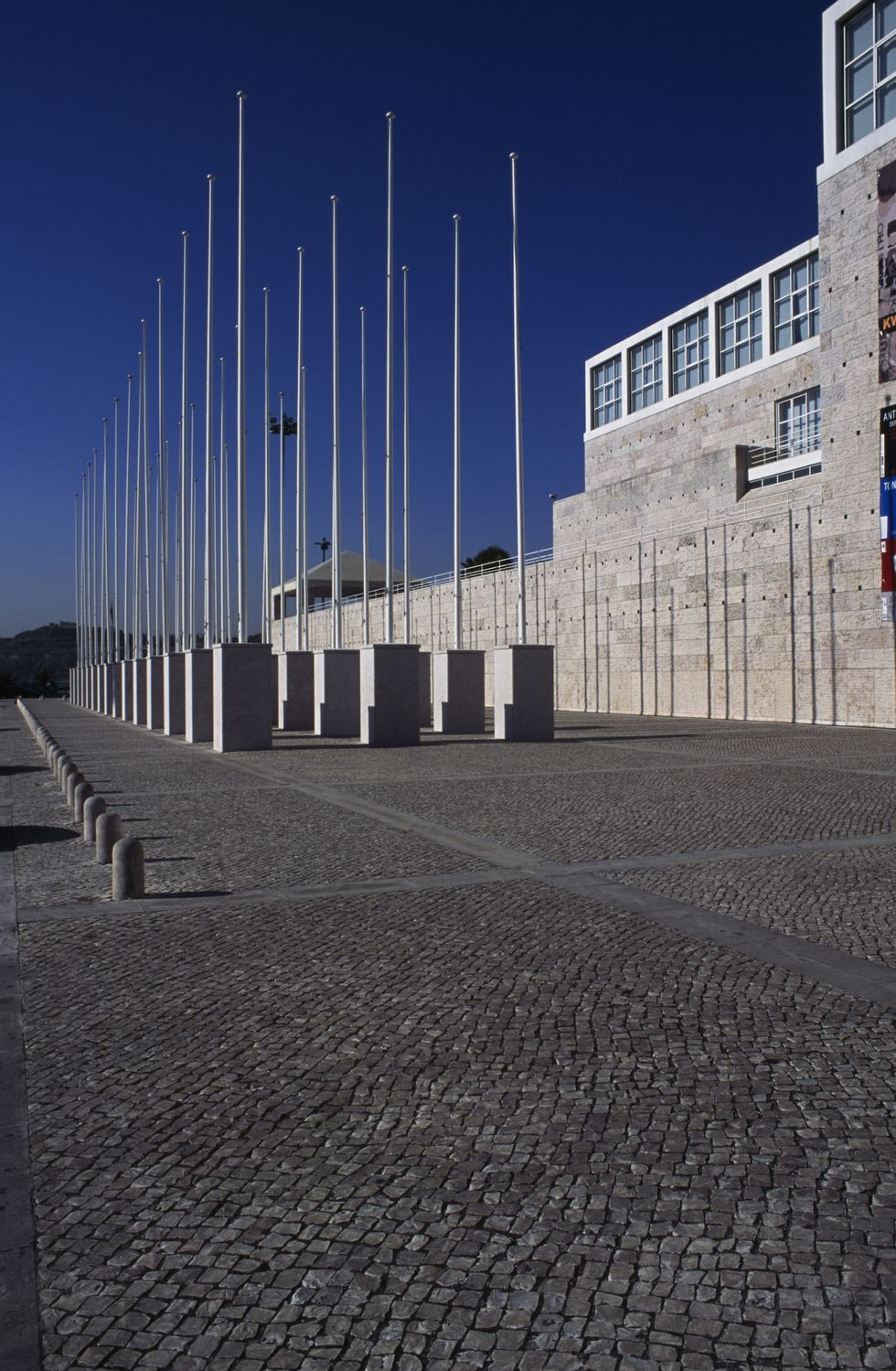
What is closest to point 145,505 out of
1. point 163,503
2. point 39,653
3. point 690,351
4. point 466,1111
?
point 163,503

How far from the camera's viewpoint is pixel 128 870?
878cm

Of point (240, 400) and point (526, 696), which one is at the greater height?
point (240, 400)

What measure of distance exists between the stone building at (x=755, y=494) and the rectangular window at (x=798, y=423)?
10cm

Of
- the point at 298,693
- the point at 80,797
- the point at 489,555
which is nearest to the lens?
the point at 80,797

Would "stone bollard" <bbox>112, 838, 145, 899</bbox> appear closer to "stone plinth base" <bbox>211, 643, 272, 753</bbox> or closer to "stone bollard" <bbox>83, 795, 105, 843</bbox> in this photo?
"stone bollard" <bbox>83, 795, 105, 843</bbox>

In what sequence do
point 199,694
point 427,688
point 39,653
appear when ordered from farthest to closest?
1. point 39,653
2. point 427,688
3. point 199,694

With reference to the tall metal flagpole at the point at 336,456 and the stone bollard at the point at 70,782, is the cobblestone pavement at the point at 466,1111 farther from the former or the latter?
the tall metal flagpole at the point at 336,456

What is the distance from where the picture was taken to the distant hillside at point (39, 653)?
504ft

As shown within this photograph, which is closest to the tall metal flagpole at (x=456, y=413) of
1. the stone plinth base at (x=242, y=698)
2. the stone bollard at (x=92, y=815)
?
the stone plinth base at (x=242, y=698)

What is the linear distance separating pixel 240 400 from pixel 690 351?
30.1m

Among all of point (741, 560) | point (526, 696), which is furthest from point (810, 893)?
point (741, 560)

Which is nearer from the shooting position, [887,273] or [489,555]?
[887,273]

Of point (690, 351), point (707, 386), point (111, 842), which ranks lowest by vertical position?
point (111, 842)

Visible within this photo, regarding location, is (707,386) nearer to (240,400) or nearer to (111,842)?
(240,400)
